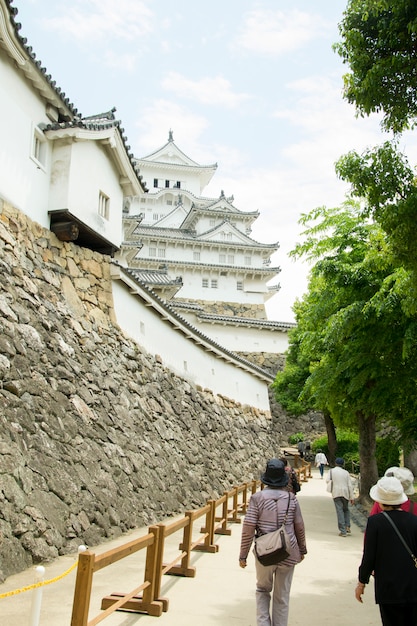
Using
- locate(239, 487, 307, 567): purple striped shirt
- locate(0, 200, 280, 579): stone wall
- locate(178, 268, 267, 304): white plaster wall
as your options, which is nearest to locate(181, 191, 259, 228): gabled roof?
locate(178, 268, 267, 304): white plaster wall

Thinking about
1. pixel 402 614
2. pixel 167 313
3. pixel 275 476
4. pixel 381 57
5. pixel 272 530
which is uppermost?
pixel 381 57

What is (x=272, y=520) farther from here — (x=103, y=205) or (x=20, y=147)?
(x=103, y=205)

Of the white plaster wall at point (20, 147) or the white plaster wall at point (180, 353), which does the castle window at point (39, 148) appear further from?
the white plaster wall at point (180, 353)

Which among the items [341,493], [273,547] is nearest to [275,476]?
[273,547]

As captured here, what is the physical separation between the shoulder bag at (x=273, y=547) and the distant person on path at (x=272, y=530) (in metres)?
0.11

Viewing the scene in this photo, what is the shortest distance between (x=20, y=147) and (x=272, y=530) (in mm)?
8536

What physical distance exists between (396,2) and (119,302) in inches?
339

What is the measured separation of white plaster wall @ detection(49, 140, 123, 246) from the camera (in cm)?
1116

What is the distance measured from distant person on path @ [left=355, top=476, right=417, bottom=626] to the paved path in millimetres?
1869

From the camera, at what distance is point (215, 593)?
6.40 meters

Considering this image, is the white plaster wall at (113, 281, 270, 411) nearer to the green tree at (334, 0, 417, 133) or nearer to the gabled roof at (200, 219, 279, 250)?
the green tree at (334, 0, 417, 133)

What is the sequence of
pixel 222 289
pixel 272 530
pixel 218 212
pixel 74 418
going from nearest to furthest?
pixel 272 530 < pixel 74 418 < pixel 222 289 < pixel 218 212

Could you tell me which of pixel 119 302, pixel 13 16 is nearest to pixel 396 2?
pixel 13 16

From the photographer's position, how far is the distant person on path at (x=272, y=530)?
4.68 m
